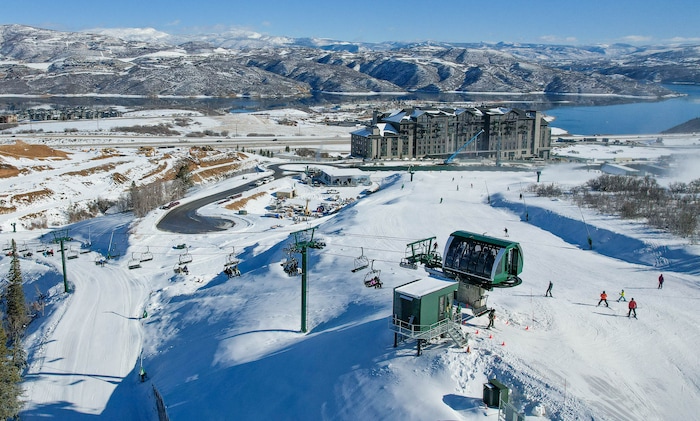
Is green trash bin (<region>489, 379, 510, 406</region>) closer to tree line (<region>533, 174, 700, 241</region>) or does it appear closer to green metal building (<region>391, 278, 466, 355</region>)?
green metal building (<region>391, 278, 466, 355</region>)

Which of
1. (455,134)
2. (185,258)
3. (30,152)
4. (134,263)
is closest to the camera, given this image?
(134,263)

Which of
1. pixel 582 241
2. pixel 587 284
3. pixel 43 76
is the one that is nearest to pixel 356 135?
pixel 582 241

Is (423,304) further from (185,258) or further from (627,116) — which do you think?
(627,116)

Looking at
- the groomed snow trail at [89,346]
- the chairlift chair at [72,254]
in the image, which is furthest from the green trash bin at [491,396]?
the chairlift chair at [72,254]

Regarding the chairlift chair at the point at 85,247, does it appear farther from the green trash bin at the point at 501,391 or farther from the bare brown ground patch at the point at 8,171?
the green trash bin at the point at 501,391

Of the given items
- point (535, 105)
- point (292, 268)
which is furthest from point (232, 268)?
point (535, 105)

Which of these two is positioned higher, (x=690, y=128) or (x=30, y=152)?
(x=690, y=128)

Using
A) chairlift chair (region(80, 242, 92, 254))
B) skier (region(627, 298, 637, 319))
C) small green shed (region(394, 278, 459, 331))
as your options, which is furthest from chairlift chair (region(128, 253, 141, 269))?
skier (region(627, 298, 637, 319))
